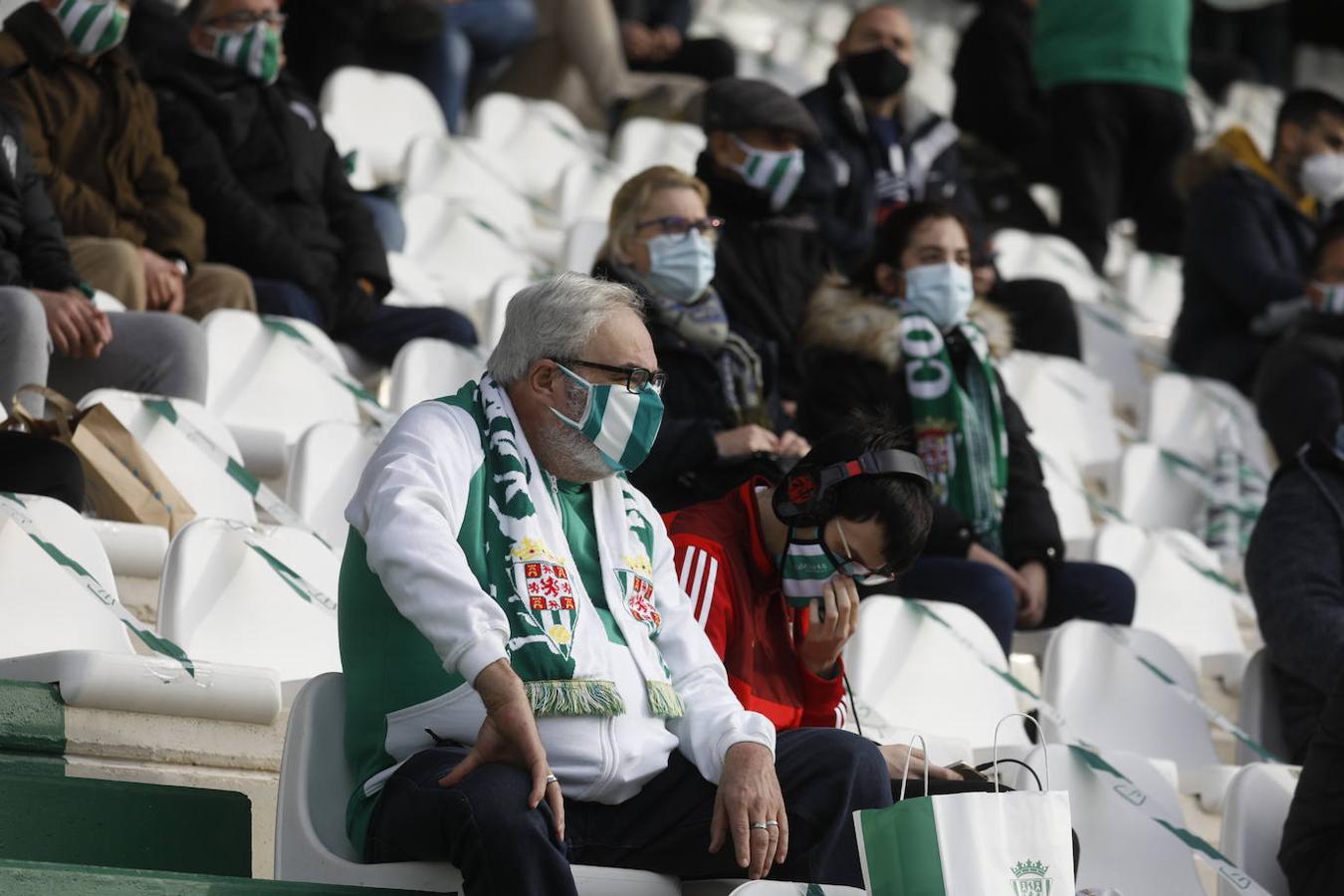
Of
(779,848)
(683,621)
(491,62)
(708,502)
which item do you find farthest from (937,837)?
(491,62)

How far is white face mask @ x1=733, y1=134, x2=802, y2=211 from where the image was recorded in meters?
5.20

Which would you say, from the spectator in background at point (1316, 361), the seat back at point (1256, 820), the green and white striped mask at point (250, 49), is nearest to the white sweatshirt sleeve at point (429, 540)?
the seat back at point (1256, 820)

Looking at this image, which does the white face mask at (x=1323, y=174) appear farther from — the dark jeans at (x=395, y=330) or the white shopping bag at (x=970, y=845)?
the white shopping bag at (x=970, y=845)

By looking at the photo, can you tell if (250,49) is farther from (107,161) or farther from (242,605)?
(242,605)

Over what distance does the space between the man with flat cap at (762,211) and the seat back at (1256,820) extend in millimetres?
1875

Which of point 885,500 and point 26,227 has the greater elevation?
point 885,500

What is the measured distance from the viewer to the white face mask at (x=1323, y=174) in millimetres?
6906

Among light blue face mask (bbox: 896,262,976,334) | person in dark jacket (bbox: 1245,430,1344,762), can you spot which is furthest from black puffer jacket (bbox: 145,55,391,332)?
person in dark jacket (bbox: 1245,430,1344,762)

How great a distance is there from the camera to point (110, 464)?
3.74 metres

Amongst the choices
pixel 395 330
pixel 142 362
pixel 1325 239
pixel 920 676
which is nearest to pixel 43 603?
pixel 142 362

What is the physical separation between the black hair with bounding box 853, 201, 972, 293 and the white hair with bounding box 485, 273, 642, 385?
1.87 m

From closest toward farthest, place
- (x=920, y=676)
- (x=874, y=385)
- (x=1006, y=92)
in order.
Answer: (x=920, y=676) → (x=874, y=385) → (x=1006, y=92)

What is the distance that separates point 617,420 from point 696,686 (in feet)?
1.13

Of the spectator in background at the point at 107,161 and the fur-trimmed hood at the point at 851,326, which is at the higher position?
the spectator in background at the point at 107,161
